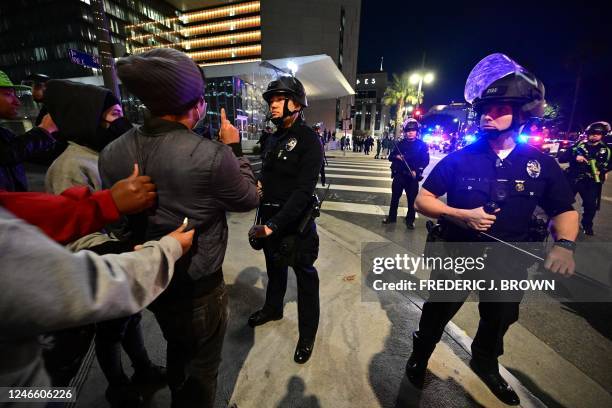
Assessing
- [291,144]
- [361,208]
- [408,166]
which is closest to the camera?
[291,144]

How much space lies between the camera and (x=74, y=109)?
1511mm

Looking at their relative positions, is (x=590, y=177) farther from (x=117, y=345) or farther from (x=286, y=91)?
(x=117, y=345)

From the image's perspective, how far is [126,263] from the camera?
2.48ft

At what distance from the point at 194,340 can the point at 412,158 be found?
532cm

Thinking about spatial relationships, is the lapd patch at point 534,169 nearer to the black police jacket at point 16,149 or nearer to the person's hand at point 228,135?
the person's hand at point 228,135

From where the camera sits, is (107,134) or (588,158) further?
(588,158)

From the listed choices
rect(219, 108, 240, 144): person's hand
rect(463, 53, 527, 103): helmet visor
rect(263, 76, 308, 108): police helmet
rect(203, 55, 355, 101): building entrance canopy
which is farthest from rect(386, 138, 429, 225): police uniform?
rect(203, 55, 355, 101): building entrance canopy

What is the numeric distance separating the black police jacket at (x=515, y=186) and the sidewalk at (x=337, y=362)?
3.75ft

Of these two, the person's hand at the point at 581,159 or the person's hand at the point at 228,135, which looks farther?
the person's hand at the point at 581,159

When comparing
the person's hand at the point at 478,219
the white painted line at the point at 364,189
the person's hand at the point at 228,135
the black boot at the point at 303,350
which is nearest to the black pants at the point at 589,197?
the white painted line at the point at 364,189

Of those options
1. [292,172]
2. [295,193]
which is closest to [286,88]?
[292,172]

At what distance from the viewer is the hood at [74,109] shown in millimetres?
1484

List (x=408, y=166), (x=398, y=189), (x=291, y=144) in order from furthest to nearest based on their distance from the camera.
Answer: (x=398, y=189) → (x=408, y=166) → (x=291, y=144)

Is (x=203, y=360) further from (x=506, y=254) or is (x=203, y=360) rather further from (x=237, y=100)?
(x=237, y=100)
